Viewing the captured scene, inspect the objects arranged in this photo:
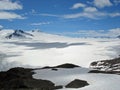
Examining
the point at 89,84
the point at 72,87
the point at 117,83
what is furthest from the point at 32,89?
the point at 117,83

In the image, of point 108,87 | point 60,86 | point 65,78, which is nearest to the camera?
point 108,87

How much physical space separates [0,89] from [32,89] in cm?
506

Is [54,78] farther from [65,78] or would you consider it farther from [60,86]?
[60,86]

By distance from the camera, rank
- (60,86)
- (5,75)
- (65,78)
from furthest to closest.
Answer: (5,75) < (65,78) < (60,86)

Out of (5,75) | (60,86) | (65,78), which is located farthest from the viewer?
(5,75)

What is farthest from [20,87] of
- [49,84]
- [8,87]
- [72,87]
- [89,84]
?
[89,84]

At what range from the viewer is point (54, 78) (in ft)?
161

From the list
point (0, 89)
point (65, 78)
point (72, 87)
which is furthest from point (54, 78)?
point (0, 89)

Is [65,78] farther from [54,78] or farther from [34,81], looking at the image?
[34,81]

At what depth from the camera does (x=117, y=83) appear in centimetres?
4156

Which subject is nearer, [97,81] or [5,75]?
[97,81]

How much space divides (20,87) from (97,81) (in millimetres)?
12329

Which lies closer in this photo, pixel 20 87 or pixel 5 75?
pixel 20 87

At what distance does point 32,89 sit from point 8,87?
4.60 m
